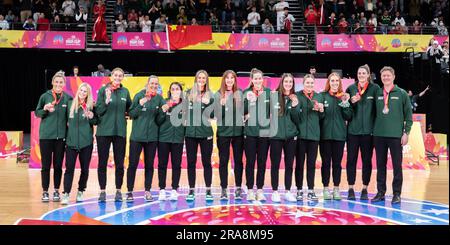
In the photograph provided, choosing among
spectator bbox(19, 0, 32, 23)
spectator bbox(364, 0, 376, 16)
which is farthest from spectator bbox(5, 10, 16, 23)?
spectator bbox(364, 0, 376, 16)

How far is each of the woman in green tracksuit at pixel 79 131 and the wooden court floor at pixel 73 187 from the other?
561mm

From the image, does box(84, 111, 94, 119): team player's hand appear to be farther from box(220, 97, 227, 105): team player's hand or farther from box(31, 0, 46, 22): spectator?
box(31, 0, 46, 22): spectator

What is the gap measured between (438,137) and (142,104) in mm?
9514

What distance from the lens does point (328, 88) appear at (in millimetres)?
7328

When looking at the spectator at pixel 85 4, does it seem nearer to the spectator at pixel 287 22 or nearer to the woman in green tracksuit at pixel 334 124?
the spectator at pixel 287 22

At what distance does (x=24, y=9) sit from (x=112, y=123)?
14.1 metres

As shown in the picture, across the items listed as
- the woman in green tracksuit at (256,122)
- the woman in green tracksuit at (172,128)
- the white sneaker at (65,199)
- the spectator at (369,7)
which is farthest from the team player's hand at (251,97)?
the spectator at (369,7)

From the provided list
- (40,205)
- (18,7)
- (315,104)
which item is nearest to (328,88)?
(315,104)

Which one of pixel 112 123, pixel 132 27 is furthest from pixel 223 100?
pixel 132 27

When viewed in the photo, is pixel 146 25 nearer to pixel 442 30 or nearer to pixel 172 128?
pixel 442 30

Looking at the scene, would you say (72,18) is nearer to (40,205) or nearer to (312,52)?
(312,52)

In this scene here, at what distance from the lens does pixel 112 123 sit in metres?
6.92

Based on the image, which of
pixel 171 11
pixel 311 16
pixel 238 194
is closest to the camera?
pixel 238 194

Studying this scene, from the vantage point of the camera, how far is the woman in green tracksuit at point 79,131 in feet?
22.7
